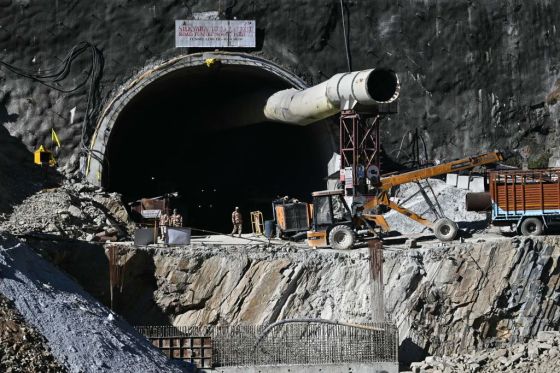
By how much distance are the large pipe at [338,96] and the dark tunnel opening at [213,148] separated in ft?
10.5

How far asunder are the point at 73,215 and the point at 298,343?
8.31 metres

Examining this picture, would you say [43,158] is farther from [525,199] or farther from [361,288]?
[525,199]

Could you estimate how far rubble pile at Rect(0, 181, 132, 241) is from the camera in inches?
1203

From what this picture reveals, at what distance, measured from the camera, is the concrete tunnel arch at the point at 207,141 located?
36594 mm

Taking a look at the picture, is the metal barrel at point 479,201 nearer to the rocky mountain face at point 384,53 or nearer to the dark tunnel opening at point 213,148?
the rocky mountain face at point 384,53

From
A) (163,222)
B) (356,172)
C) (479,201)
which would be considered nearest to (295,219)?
(356,172)

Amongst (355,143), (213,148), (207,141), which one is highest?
(207,141)

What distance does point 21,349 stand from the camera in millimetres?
19359

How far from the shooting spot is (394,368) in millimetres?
27219

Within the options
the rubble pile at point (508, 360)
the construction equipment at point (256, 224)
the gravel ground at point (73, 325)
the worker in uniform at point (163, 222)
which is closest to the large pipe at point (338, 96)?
the construction equipment at point (256, 224)

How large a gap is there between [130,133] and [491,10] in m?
13.5

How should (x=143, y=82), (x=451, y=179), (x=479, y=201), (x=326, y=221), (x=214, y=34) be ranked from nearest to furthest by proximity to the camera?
(x=326, y=221), (x=479, y=201), (x=451, y=179), (x=143, y=82), (x=214, y=34)

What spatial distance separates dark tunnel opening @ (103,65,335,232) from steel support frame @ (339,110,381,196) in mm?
4851

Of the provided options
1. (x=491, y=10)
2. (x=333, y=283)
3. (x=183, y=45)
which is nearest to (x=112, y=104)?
(x=183, y=45)
